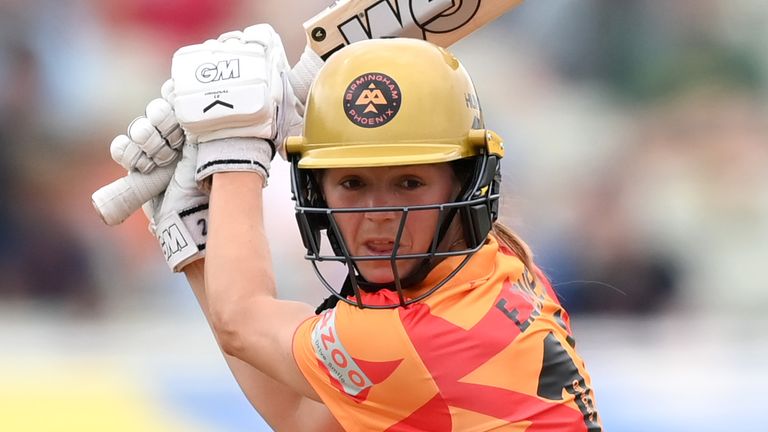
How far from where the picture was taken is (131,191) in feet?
6.95

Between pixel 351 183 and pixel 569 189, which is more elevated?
pixel 351 183

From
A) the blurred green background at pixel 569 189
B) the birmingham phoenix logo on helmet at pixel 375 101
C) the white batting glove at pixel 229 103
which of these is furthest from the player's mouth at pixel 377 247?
the blurred green background at pixel 569 189

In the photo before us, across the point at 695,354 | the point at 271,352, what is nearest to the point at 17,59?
the point at 695,354

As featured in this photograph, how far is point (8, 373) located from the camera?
13.8ft

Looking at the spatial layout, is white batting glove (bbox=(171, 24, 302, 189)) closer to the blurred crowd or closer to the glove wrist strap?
the glove wrist strap

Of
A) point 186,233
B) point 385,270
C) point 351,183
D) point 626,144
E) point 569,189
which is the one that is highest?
point 351,183

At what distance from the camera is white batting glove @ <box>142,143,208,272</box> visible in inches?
81.0

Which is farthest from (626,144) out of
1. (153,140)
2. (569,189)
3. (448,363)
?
(448,363)

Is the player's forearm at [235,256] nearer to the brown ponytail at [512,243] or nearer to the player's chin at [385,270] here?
the player's chin at [385,270]

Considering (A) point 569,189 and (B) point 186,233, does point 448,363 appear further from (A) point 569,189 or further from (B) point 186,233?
(A) point 569,189

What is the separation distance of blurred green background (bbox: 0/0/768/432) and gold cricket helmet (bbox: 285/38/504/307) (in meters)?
2.38

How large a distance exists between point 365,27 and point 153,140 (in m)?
0.47

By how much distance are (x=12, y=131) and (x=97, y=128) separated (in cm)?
41

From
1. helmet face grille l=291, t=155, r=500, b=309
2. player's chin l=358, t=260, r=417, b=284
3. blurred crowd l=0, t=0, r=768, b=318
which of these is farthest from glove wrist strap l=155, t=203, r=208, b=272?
blurred crowd l=0, t=0, r=768, b=318
